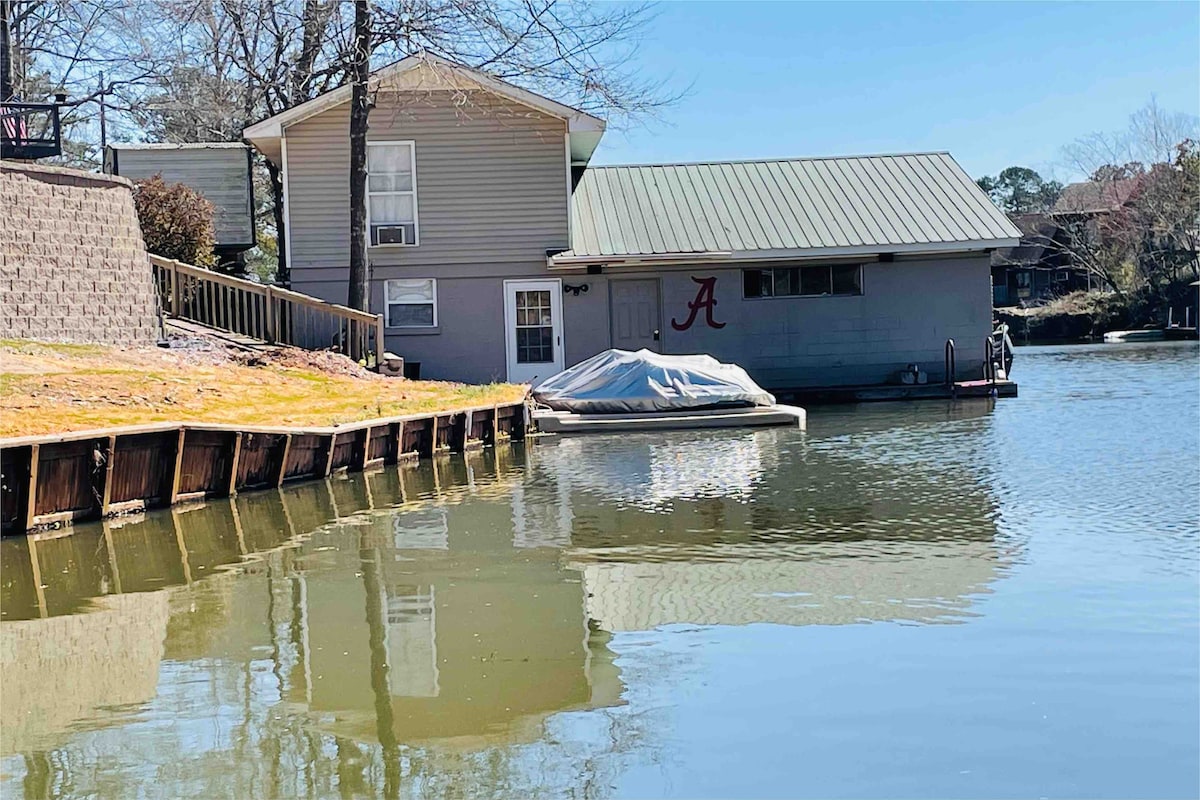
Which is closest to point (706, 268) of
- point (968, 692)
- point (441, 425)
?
point (441, 425)

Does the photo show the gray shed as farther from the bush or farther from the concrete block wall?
the concrete block wall

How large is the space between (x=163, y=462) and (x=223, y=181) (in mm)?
16453

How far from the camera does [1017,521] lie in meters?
10.3

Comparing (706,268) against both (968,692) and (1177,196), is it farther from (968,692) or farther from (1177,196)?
(1177,196)

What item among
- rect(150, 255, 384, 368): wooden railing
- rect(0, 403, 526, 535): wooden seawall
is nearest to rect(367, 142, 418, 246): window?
rect(150, 255, 384, 368): wooden railing

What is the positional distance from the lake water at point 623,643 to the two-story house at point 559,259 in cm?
1112

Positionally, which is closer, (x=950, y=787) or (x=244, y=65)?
(x=950, y=787)

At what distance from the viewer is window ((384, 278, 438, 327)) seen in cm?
2369

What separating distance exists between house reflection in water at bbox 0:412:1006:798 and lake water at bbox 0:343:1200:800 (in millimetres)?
28

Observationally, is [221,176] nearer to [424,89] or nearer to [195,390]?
[424,89]

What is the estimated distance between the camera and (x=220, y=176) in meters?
26.7

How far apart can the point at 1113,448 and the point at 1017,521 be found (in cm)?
536

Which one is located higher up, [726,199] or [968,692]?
[726,199]

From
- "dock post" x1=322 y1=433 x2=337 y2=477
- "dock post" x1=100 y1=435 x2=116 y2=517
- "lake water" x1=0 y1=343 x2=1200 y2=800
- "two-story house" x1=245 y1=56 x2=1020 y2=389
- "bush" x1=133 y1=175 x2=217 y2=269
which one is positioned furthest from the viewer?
"two-story house" x1=245 y1=56 x2=1020 y2=389
